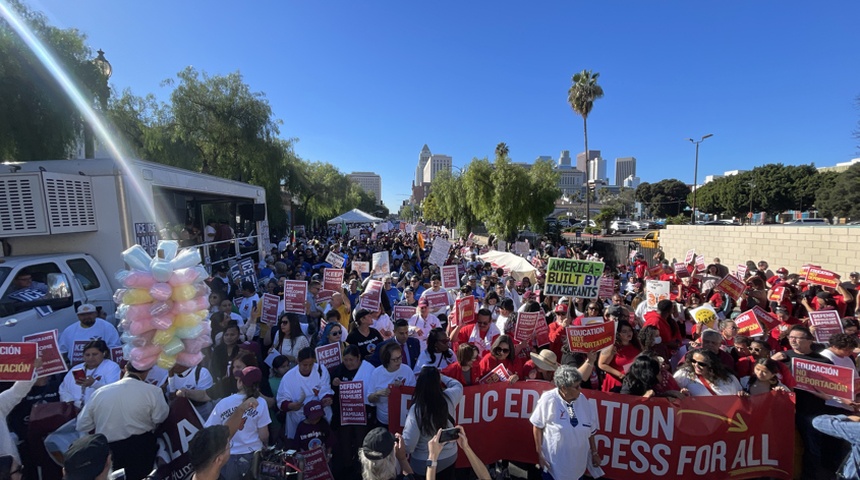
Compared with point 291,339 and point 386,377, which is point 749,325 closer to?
point 386,377

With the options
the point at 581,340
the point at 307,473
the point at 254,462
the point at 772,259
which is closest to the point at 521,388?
the point at 581,340

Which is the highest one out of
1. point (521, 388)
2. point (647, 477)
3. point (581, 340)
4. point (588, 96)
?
point (588, 96)

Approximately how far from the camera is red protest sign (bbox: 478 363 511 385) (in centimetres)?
440

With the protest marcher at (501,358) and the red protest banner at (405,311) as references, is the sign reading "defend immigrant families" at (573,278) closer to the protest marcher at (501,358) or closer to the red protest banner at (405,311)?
the protest marcher at (501,358)

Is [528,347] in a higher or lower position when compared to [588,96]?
lower

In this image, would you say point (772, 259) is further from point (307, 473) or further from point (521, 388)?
point (307, 473)

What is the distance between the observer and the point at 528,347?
5363 mm

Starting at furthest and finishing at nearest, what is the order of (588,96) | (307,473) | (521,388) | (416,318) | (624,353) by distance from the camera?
(588,96)
(416,318)
(624,353)
(521,388)
(307,473)

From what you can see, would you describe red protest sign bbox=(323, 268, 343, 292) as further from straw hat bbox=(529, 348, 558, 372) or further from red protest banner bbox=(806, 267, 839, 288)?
red protest banner bbox=(806, 267, 839, 288)

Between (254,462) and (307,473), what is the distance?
880 millimetres

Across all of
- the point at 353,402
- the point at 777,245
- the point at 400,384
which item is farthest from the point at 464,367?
the point at 777,245

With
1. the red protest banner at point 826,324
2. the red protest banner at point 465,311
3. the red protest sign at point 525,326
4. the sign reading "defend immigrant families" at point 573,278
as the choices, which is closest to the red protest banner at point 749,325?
the red protest banner at point 826,324

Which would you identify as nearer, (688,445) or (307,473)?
(307,473)

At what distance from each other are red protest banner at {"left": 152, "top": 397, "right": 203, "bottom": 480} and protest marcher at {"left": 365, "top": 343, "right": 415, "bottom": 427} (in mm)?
1629
